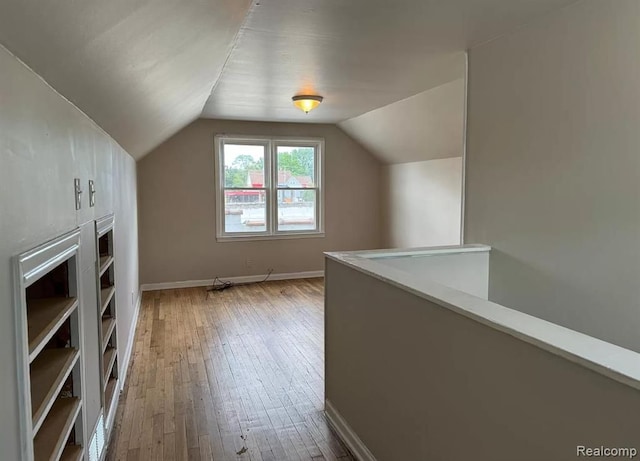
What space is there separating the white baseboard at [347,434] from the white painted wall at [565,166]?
137 centimetres

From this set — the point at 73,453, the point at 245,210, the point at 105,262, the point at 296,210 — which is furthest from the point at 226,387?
the point at 296,210

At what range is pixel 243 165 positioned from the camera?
251 inches

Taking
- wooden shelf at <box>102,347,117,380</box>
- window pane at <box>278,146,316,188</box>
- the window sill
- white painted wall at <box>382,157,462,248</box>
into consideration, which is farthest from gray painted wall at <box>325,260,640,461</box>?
window pane at <box>278,146,316,188</box>

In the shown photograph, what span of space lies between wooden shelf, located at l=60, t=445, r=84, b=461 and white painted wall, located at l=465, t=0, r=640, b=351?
2.56 m

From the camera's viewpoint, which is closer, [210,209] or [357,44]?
[357,44]

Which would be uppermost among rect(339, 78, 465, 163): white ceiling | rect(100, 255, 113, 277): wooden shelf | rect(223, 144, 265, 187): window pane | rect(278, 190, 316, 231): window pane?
rect(339, 78, 465, 163): white ceiling

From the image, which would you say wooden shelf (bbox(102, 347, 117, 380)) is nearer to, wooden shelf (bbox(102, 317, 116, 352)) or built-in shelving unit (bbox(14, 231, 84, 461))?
wooden shelf (bbox(102, 317, 116, 352))

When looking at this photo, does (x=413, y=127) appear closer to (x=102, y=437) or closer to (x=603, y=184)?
(x=603, y=184)

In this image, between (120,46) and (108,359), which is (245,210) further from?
(120,46)

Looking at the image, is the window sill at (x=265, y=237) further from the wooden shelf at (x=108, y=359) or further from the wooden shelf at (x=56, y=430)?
the wooden shelf at (x=56, y=430)

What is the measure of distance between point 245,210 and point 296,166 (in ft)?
3.44

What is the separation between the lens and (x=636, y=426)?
A: 34.3 inches

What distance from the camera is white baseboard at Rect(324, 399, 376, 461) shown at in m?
2.14

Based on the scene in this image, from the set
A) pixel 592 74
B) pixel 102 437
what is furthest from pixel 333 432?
pixel 592 74
